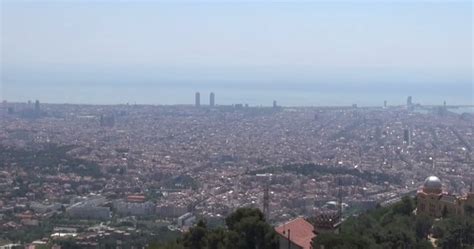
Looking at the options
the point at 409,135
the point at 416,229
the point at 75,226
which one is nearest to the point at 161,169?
Result: the point at 75,226

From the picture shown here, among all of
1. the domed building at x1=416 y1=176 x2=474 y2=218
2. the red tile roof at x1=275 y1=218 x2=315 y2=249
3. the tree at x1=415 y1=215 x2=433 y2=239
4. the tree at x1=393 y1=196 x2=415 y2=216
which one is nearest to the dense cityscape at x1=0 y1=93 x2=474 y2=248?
the tree at x1=393 y1=196 x2=415 y2=216

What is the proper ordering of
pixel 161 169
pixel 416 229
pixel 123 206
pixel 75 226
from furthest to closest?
pixel 161 169 → pixel 123 206 → pixel 75 226 → pixel 416 229

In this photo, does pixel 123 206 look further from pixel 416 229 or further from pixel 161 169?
pixel 416 229

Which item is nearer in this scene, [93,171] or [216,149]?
[93,171]

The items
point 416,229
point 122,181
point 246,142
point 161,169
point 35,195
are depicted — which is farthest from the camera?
point 246,142

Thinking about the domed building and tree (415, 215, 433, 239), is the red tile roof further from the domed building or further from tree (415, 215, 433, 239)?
the domed building

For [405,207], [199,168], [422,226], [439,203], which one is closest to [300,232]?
[422,226]
